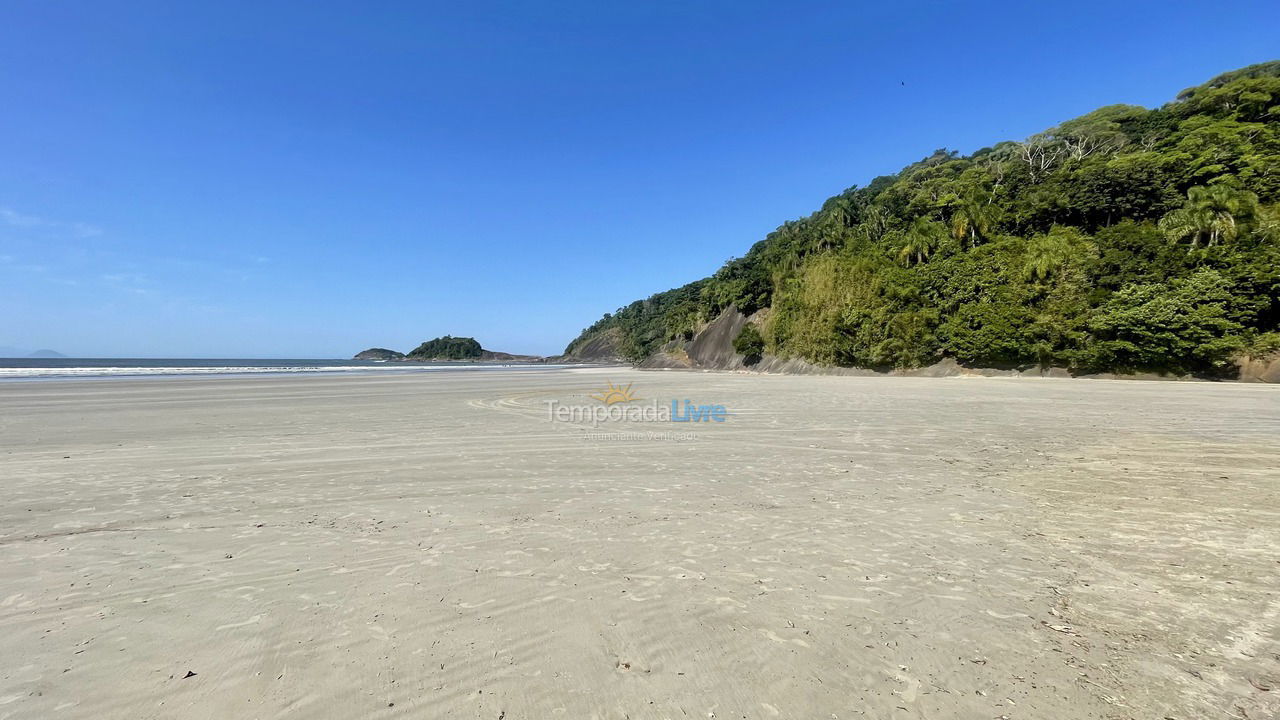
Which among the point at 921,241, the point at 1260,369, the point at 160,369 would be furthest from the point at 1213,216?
the point at 160,369

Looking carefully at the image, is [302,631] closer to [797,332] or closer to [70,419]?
[70,419]

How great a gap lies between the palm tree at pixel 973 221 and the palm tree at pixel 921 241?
134 cm

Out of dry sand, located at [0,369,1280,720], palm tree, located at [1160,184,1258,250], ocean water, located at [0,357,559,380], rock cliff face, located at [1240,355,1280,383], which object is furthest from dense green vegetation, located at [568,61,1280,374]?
ocean water, located at [0,357,559,380]

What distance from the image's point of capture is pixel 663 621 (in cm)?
330

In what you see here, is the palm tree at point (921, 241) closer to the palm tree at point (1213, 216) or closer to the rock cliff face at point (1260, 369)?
the palm tree at point (1213, 216)

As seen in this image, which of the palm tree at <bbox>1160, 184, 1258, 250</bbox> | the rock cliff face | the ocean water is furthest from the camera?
the ocean water

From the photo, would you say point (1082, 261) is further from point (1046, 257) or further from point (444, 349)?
point (444, 349)

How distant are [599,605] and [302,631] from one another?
1.99 meters

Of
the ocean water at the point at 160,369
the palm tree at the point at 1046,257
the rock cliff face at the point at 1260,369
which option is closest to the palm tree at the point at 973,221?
the palm tree at the point at 1046,257

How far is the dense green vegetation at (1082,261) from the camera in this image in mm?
29531

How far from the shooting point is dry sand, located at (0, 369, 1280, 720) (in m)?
2.56

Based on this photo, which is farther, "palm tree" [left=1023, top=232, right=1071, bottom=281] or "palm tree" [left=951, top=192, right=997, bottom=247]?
"palm tree" [left=951, top=192, right=997, bottom=247]

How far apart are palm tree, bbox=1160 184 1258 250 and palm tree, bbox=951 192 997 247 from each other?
13328 mm

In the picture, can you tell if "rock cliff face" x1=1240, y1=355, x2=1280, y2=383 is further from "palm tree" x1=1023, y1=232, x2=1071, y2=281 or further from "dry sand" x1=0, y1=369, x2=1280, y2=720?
"dry sand" x1=0, y1=369, x2=1280, y2=720
